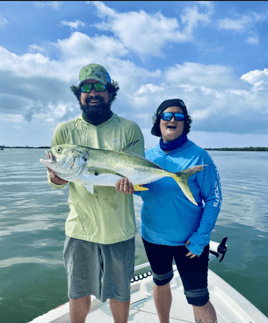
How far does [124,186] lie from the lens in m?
2.25

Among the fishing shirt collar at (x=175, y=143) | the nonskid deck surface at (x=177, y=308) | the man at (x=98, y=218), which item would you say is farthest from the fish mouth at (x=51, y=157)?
the nonskid deck surface at (x=177, y=308)

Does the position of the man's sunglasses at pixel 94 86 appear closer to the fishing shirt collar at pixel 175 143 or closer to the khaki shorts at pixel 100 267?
the fishing shirt collar at pixel 175 143

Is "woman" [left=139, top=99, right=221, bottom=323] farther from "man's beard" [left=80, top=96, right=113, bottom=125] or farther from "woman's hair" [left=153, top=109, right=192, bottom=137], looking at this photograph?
"man's beard" [left=80, top=96, right=113, bottom=125]

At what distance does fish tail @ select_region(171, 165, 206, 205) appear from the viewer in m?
2.45

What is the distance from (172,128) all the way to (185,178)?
2.24ft

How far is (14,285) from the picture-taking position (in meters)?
4.81

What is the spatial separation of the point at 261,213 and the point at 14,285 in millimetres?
10088

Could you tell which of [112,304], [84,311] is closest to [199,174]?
[112,304]

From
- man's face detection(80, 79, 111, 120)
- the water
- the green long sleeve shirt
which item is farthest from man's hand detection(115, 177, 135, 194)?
the water

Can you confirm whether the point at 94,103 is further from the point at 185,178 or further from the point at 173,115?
the point at 185,178

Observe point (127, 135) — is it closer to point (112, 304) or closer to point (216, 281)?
point (112, 304)

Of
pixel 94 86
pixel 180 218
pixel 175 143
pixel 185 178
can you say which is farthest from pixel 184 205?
pixel 94 86

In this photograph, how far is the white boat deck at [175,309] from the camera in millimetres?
3248

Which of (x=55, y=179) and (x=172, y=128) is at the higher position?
(x=172, y=128)
